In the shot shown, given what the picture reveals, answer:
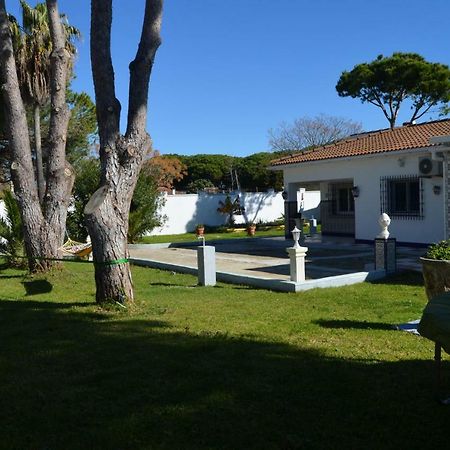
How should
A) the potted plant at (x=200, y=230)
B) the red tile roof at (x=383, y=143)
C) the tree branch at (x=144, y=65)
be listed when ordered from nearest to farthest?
the tree branch at (x=144, y=65) < the red tile roof at (x=383, y=143) < the potted plant at (x=200, y=230)

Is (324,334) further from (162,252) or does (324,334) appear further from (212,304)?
(162,252)

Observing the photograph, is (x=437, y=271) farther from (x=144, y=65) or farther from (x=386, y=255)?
(x=144, y=65)

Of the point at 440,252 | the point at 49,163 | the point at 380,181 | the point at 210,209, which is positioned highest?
the point at 49,163

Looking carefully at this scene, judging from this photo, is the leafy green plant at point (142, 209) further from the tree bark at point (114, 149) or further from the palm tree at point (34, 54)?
the tree bark at point (114, 149)

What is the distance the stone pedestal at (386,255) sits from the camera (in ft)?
37.0

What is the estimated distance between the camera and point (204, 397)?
177 inches

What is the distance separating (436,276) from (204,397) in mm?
3269

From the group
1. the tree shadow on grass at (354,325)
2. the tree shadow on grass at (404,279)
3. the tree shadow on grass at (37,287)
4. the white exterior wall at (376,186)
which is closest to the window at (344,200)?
the white exterior wall at (376,186)

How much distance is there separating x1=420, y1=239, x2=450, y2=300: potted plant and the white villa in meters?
8.16

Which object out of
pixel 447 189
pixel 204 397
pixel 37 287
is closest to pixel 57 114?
pixel 37 287

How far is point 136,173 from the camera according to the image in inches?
332

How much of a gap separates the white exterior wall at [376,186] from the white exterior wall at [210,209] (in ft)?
32.0

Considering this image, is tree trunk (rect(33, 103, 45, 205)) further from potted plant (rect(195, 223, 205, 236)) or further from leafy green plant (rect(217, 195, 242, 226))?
leafy green plant (rect(217, 195, 242, 226))

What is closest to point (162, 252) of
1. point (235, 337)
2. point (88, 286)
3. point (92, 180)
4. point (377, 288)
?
point (92, 180)
